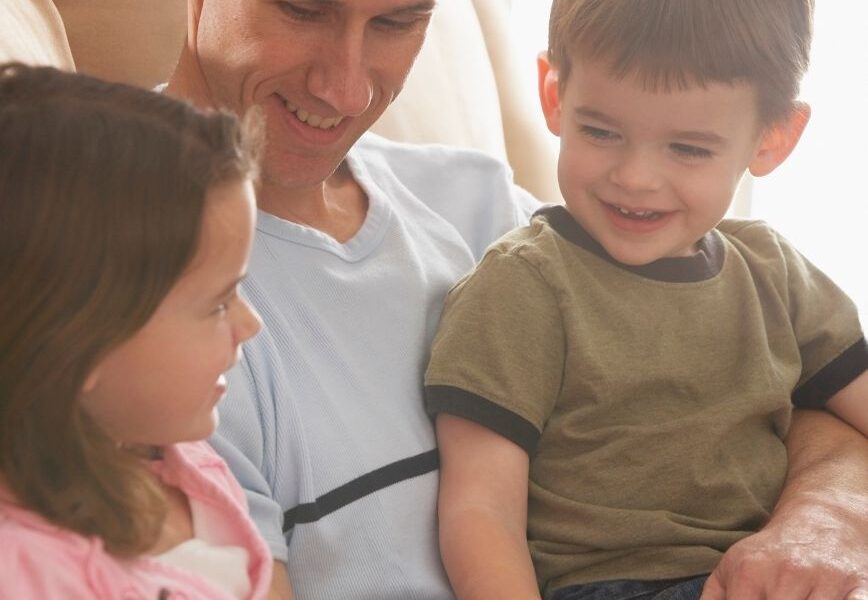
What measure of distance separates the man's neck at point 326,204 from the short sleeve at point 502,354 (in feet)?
0.52

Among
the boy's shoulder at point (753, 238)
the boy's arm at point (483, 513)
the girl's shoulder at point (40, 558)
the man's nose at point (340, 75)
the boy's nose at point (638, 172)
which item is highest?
the man's nose at point (340, 75)

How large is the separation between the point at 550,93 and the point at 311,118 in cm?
30

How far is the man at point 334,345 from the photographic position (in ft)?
4.17

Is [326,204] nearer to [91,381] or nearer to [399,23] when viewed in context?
[399,23]

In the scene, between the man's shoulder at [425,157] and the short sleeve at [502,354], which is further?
the man's shoulder at [425,157]

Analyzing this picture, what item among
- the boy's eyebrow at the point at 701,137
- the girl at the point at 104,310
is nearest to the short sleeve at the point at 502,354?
the boy's eyebrow at the point at 701,137

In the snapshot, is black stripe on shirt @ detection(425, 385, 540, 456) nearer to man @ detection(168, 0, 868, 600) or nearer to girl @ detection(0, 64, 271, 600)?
man @ detection(168, 0, 868, 600)

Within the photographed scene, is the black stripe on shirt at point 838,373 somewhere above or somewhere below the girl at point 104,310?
below

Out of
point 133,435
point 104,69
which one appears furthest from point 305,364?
point 104,69

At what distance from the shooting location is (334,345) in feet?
4.44

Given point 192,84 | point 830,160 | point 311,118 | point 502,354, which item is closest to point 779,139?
point 502,354

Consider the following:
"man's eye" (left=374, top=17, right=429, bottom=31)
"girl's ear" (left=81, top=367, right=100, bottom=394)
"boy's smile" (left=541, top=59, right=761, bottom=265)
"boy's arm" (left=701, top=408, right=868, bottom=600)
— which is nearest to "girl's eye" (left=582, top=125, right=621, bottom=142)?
"boy's smile" (left=541, top=59, right=761, bottom=265)

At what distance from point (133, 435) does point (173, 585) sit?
114 mm

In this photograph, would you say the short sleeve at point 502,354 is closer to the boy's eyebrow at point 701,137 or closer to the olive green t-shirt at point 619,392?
the olive green t-shirt at point 619,392
